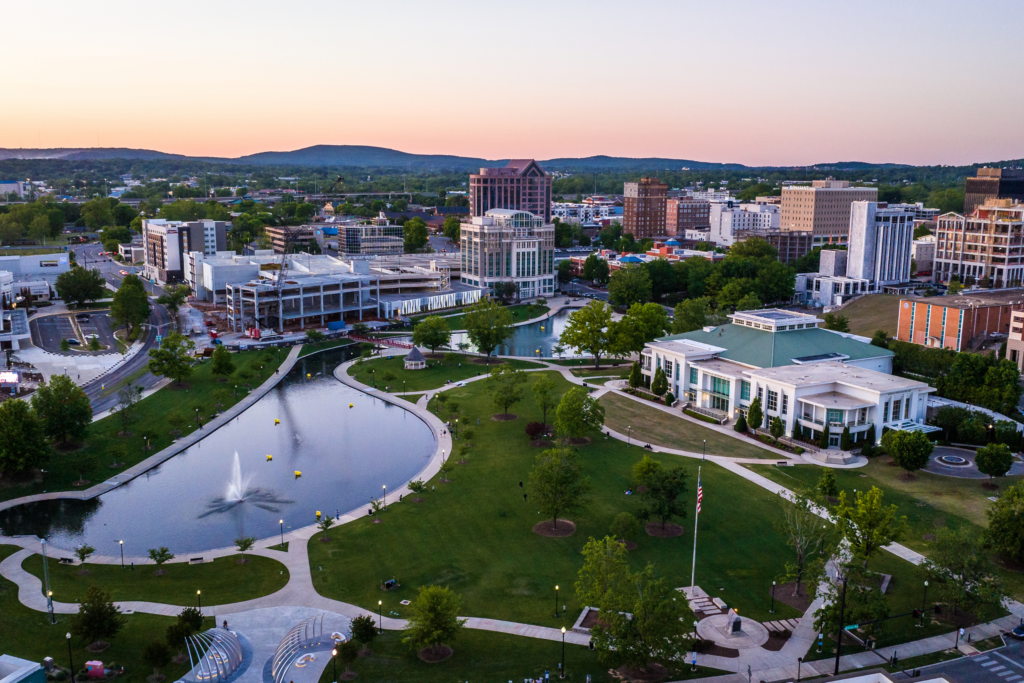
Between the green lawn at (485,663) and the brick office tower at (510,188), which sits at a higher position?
the brick office tower at (510,188)

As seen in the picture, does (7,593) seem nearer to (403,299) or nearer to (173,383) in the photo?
(173,383)

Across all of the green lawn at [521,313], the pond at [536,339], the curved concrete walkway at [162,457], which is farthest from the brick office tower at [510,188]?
the curved concrete walkway at [162,457]

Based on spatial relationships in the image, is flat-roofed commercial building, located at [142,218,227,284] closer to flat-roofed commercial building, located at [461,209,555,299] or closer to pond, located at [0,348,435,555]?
flat-roofed commercial building, located at [461,209,555,299]

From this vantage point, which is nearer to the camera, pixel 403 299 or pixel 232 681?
pixel 232 681

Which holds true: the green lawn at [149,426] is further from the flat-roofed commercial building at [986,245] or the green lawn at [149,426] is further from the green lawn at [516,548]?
the flat-roofed commercial building at [986,245]

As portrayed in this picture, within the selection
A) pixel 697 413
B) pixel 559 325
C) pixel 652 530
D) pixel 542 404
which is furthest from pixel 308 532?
pixel 559 325

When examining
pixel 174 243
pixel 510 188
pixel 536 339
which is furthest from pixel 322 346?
pixel 510 188

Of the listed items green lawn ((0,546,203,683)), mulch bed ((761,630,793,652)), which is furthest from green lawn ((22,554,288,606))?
mulch bed ((761,630,793,652))
